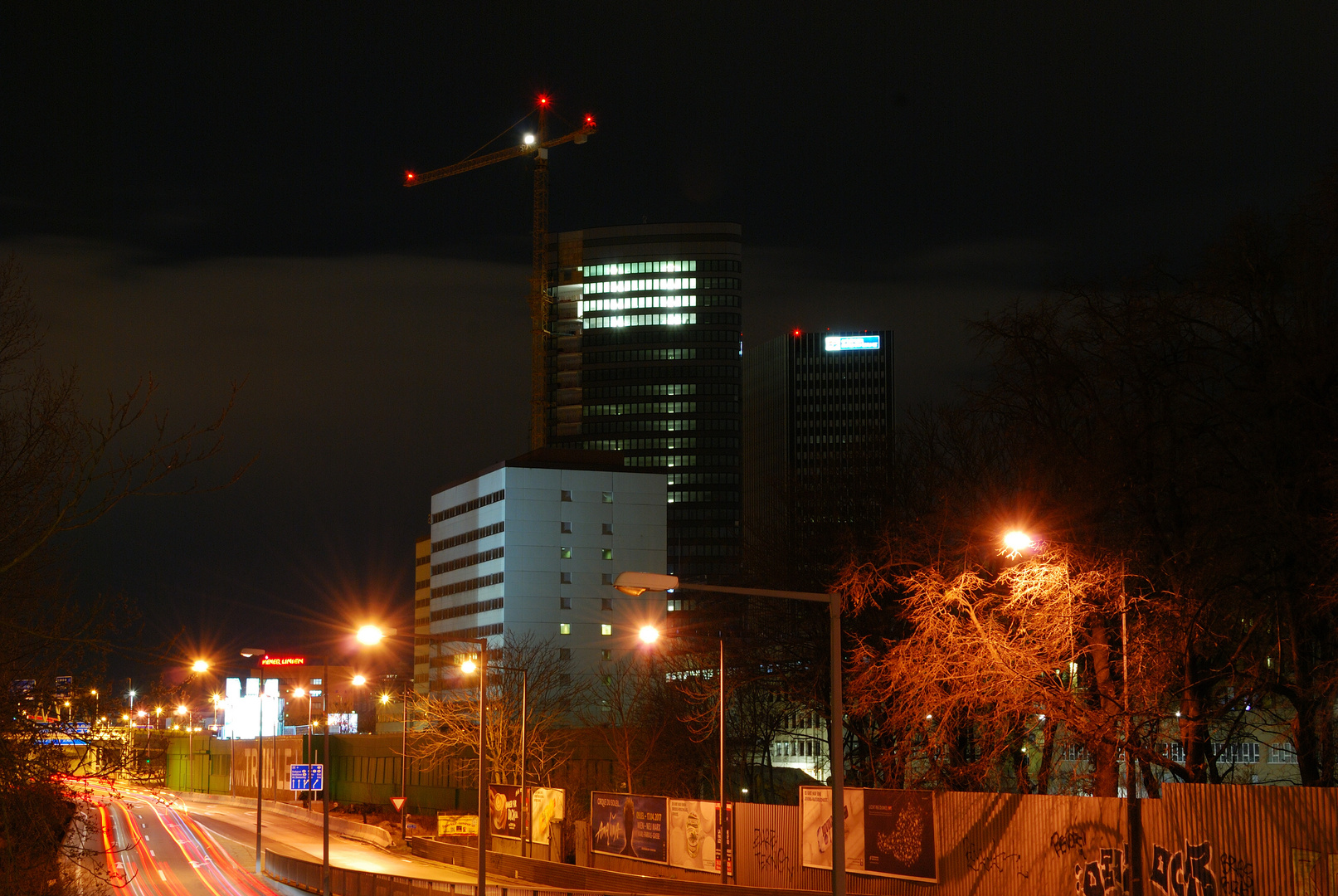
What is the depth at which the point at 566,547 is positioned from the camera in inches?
7023

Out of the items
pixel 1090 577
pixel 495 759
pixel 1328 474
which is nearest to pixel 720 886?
pixel 1090 577

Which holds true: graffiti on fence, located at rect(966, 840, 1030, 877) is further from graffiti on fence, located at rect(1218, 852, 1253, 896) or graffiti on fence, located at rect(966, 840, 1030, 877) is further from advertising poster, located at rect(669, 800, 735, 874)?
advertising poster, located at rect(669, 800, 735, 874)

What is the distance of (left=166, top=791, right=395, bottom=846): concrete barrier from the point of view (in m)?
72.9

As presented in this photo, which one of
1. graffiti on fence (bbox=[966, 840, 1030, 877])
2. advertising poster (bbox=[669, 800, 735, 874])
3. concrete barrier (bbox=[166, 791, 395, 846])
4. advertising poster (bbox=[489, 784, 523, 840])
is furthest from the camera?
concrete barrier (bbox=[166, 791, 395, 846])

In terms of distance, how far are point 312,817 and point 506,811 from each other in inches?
1733

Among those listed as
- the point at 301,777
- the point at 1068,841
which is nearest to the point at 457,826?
the point at 301,777

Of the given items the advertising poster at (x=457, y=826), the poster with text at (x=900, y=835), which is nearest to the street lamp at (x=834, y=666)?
the poster with text at (x=900, y=835)

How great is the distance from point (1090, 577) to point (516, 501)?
151 metres

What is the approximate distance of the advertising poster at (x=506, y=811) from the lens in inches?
1991

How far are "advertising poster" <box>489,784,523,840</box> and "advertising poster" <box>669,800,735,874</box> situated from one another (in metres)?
13.6

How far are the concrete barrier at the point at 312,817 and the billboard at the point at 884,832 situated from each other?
1008 inches

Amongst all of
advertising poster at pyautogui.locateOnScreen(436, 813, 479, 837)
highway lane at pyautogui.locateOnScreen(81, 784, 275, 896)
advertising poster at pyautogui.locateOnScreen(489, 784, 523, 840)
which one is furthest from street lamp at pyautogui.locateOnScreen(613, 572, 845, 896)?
advertising poster at pyautogui.locateOnScreen(436, 813, 479, 837)

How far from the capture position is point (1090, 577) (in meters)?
28.2

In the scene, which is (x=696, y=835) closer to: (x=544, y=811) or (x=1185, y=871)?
(x=544, y=811)
